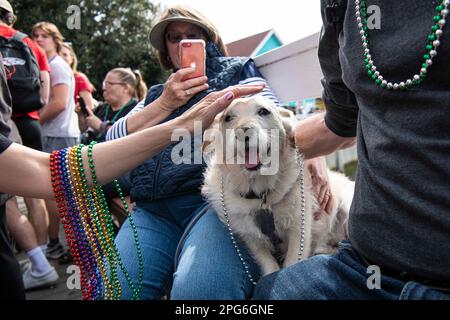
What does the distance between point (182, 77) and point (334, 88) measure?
2.58 feet

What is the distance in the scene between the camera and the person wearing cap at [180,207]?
1.63 meters

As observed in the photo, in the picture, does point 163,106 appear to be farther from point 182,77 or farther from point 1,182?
point 1,182

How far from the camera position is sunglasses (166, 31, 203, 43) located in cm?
220

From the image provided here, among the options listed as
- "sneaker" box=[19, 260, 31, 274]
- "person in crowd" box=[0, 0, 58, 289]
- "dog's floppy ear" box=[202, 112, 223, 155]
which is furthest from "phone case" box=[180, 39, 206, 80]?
"sneaker" box=[19, 260, 31, 274]

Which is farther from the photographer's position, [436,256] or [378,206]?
[378,206]

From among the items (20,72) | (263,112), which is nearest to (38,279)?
(20,72)

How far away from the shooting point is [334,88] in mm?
1298

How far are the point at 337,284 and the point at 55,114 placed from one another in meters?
3.88

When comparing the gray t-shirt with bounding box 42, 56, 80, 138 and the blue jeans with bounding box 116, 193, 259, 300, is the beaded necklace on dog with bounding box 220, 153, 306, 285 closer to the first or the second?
the blue jeans with bounding box 116, 193, 259, 300

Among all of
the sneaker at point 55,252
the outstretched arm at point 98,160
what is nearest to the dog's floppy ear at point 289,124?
the outstretched arm at point 98,160

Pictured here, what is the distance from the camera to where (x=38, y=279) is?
11.5 feet

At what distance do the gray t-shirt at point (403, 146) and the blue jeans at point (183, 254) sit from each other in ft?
2.32

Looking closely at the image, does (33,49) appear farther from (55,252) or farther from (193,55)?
(193,55)
